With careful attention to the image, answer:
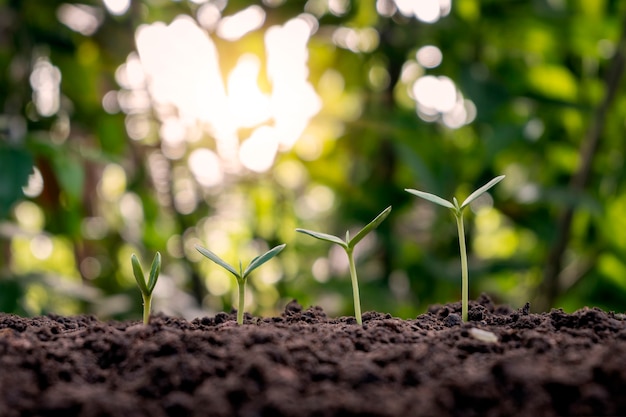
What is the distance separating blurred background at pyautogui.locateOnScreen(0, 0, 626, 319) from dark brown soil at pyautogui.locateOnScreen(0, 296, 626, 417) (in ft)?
2.63

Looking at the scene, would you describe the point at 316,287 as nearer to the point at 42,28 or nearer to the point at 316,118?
the point at 316,118

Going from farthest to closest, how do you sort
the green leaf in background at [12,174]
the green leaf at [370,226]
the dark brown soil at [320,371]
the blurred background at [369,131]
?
the blurred background at [369,131] → the green leaf in background at [12,174] → the green leaf at [370,226] → the dark brown soil at [320,371]

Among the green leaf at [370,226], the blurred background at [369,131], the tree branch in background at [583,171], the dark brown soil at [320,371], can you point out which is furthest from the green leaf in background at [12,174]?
→ the tree branch in background at [583,171]

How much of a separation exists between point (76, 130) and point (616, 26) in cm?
141

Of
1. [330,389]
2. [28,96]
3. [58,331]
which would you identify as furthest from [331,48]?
[330,389]

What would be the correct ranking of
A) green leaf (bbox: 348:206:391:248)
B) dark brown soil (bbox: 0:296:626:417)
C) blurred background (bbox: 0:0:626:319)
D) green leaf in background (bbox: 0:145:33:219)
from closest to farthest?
dark brown soil (bbox: 0:296:626:417), green leaf (bbox: 348:206:391:248), green leaf in background (bbox: 0:145:33:219), blurred background (bbox: 0:0:626:319)

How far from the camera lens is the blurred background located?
1.38 m

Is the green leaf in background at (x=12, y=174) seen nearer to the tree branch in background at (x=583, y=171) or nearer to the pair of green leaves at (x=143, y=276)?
the pair of green leaves at (x=143, y=276)

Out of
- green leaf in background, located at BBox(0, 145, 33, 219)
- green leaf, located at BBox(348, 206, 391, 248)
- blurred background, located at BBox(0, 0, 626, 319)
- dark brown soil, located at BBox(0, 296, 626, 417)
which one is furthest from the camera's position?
blurred background, located at BBox(0, 0, 626, 319)

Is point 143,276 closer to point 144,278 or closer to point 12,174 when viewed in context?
point 144,278

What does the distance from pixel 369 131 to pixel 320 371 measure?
1214mm

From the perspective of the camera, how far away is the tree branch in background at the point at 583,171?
1385 millimetres

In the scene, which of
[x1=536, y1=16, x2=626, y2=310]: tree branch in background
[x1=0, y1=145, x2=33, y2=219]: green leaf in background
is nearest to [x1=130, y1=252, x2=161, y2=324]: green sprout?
[x1=0, y1=145, x2=33, y2=219]: green leaf in background

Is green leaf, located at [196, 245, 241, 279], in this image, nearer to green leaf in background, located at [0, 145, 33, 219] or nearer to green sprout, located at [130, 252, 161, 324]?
green sprout, located at [130, 252, 161, 324]
